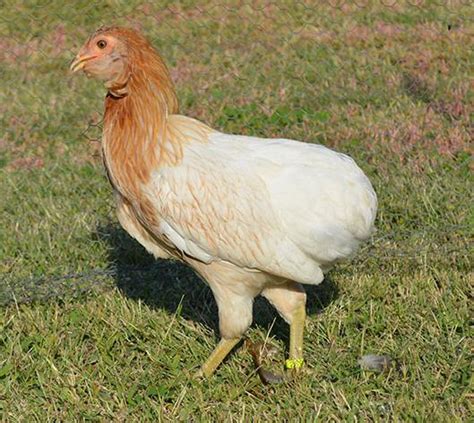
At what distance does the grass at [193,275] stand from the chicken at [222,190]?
0.48m

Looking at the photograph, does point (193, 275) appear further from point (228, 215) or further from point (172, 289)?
point (228, 215)

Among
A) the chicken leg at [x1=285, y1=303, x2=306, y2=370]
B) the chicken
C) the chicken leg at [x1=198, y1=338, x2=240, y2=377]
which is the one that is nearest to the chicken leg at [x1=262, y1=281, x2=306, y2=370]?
the chicken leg at [x1=285, y1=303, x2=306, y2=370]

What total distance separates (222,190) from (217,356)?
77 cm

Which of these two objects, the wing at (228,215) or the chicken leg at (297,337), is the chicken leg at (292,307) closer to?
the chicken leg at (297,337)

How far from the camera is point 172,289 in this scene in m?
4.89

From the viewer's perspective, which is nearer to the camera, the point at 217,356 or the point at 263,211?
the point at 263,211

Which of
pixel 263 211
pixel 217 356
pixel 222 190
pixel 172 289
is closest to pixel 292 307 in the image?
pixel 217 356

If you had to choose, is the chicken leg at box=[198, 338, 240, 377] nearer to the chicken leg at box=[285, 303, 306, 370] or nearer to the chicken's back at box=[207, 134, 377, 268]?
the chicken leg at box=[285, 303, 306, 370]

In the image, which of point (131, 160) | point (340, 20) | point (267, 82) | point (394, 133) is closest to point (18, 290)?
point (131, 160)

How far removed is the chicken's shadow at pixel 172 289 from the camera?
15.0 feet

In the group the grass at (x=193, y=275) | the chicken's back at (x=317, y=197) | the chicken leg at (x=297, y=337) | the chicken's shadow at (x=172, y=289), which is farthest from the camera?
the chicken's shadow at (x=172, y=289)

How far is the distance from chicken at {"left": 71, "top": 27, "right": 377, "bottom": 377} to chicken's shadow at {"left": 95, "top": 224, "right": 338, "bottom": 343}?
60cm

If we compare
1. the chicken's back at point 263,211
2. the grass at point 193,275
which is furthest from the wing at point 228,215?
the grass at point 193,275

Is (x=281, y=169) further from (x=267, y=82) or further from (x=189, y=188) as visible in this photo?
(x=267, y=82)
